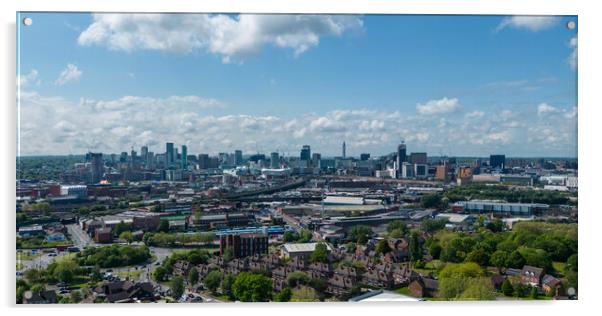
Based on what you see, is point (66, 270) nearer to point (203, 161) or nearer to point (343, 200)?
point (203, 161)

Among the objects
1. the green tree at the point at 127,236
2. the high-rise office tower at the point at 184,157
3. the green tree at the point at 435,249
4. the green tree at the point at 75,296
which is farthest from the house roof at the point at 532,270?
the green tree at the point at 75,296

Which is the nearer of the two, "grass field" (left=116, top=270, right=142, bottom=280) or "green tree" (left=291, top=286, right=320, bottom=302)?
"green tree" (left=291, top=286, right=320, bottom=302)

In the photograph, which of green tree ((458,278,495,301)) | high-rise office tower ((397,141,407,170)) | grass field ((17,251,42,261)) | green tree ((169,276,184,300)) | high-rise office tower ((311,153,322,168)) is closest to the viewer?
grass field ((17,251,42,261))

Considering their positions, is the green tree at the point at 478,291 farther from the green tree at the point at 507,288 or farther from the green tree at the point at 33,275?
the green tree at the point at 33,275

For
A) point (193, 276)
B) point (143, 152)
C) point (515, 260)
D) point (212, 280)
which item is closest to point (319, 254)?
point (212, 280)

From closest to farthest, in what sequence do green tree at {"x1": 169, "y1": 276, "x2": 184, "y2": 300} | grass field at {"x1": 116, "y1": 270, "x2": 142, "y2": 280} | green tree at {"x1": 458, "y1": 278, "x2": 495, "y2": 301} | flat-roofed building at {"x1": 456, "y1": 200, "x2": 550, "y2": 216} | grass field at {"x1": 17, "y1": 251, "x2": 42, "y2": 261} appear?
grass field at {"x1": 17, "y1": 251, "x2": 42, "y2": 261} → green tree at {"x1": 458, "y1": 278, "x2": 495, "y2": 301} → green tree at {"x1": 169, "y1": 276, "x2": 184, "y2": 300} → grass field at {"x1": 116, "y1": 270, "x2": 142, "y2": 280} → flat-roofed building at {"x1": 456, "y1": 200, "x2": 550, "y2": 216}

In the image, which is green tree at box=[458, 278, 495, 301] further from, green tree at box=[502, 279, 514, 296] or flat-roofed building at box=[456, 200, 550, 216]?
flat-roofed building at box=[456, 200, 550, 216]

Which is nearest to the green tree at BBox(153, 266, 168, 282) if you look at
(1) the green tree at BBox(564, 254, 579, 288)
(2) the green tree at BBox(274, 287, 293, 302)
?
(2) the green tree at BBox(274, 287, 293, 302)
